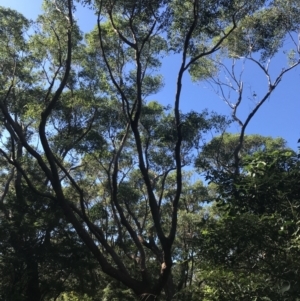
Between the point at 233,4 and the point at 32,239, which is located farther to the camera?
the point at 32,239

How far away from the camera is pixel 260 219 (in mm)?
3715

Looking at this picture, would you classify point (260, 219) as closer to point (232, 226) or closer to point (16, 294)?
point (232, 226)

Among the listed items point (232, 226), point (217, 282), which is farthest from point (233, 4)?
point (217, 282)

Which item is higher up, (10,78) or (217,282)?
(10,78)

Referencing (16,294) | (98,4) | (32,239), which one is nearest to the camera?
(98,4)

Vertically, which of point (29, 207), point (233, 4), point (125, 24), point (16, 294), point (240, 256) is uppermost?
point (125, 24)

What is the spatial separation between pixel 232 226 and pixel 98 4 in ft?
18.1

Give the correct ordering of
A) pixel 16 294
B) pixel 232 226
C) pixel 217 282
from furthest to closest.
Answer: pixel 16 294
pixel 232 226
pixel 217 282

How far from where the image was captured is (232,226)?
3920 mm

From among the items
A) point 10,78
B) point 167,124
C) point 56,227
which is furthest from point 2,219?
point 167,124

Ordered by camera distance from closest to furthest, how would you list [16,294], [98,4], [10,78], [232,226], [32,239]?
1. [232,226]
2. [98,4]
3. [16,294]
4. [32,239]
5. [10,78]

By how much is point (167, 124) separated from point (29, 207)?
176 inches

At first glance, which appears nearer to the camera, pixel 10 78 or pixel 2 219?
pixel 2 219

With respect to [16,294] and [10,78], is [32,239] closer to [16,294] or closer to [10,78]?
[16,294]
